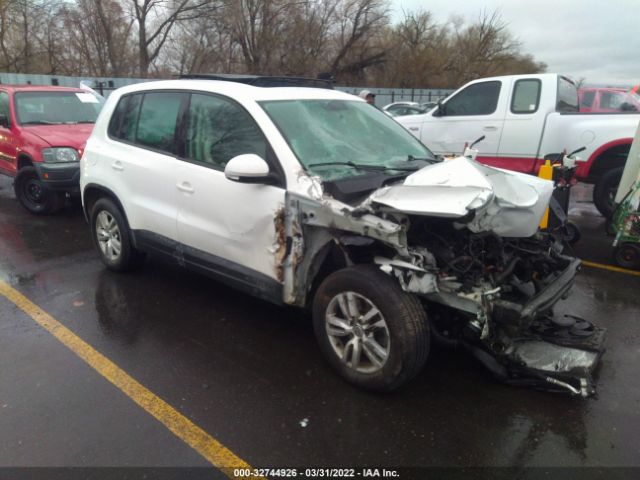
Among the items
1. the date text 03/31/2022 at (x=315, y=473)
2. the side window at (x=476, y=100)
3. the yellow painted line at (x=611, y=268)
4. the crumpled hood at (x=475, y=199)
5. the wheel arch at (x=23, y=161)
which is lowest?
the date text 03/31/2022 at (x=315, y=473)

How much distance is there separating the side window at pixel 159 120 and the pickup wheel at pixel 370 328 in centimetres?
192

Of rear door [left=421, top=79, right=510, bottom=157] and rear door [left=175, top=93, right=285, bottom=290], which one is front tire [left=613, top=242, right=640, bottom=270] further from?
rear door [left=175, top=93, right=285, bottom=290]

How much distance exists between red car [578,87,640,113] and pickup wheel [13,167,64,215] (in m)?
9.74

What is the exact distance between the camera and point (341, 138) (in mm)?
3697

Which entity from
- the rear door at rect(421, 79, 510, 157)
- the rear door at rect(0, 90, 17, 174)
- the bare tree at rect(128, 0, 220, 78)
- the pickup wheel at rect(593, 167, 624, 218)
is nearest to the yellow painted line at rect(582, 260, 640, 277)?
the pickup wheel at rect(593, 167, 624, 218)

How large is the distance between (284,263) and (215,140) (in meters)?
1.15

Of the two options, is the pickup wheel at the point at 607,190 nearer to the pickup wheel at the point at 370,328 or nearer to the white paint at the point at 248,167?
the pickup wheel at the point at 370,328

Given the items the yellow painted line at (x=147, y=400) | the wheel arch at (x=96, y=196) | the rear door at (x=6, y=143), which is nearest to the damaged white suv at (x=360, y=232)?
the wheel arch at (x=96, y=196)

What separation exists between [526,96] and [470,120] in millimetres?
853

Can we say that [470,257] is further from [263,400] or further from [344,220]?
[263,400]

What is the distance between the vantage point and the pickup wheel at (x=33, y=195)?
24.5 ft

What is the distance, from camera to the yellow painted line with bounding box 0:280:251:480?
2535 mm

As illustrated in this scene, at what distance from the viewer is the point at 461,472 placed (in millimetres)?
2447

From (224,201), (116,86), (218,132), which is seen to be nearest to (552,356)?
(224,201)
